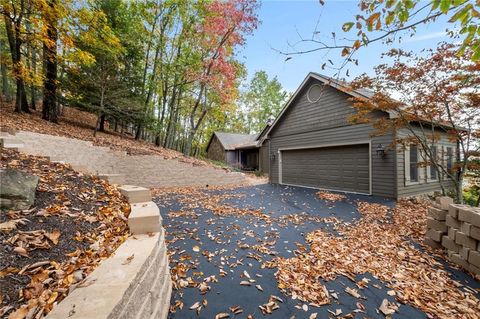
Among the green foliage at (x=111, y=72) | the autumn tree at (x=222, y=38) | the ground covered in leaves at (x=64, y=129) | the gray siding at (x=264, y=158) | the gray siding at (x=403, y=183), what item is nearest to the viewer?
the ground covered in leaves at (x=64, y=129)

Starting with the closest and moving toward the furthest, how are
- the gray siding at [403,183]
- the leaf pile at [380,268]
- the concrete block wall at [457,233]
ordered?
the leaf pile at [380,268]
the concrete block wall at [457,233]
the gray siding at [403,183]

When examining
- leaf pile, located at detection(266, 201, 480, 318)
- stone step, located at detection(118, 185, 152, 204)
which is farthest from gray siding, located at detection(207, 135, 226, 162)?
stone step, located at detection(118, 185, 152, 204)

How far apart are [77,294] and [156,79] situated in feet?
52.5

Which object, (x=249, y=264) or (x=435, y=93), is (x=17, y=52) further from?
(x=435, y=93)

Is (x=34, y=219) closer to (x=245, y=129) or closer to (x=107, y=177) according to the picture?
(x=107, y=177)

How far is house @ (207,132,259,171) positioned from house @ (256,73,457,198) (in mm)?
8369

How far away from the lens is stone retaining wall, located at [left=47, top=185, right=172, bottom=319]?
1208mm

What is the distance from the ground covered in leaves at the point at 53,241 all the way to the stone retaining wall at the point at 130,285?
13 cm

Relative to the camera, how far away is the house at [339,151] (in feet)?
24.5

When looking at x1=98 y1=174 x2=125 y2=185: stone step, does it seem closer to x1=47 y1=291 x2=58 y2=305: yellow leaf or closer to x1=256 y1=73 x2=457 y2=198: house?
x1=47 y1=291 x2=58 y2=305: yellow leaf

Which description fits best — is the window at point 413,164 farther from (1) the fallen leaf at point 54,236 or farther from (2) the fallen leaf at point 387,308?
(1) the fallen leaf at point 54,236

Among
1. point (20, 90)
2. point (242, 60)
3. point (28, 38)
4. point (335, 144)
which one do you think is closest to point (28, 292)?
point (28, 38)

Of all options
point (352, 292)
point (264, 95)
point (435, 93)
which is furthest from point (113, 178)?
point (264, 95)

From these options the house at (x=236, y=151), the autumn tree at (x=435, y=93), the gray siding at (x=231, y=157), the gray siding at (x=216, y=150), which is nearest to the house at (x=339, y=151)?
the autumn tree at (x=435, y=93)
